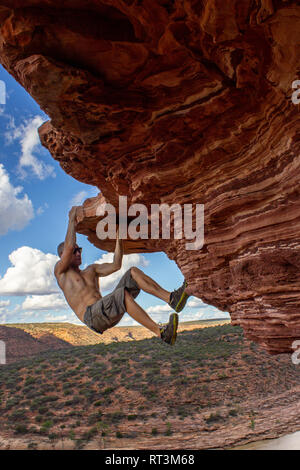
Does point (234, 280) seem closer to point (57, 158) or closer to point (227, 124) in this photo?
point (227, 124)

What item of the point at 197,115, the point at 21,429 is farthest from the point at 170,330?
the point at 21,429

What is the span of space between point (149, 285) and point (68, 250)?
185 centimetres

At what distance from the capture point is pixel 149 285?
20.8 ft

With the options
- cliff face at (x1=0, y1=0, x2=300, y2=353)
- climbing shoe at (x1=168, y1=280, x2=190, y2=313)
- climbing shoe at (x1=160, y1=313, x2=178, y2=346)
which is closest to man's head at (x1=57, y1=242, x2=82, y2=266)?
cliff face at (x1=0, y1=0, x2=300, y2=353)

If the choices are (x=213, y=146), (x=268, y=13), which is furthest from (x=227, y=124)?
(x=268, y=13)

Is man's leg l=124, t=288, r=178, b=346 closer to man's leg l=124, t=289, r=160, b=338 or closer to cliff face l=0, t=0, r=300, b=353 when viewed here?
man's leg l=124, t=289, r=160, b=338

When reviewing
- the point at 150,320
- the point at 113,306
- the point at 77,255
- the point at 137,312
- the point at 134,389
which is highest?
the point at 77,255

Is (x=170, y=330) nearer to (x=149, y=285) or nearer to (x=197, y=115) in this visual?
(x=149, y=285)

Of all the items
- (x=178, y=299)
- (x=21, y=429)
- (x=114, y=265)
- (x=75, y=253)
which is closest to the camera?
(x=178, y=299)

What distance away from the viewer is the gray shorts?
645cm

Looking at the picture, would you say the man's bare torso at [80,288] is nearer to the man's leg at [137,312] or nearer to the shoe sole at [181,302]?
the man's leg at [137,312]

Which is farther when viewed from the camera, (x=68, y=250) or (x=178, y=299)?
(x=68, y=250)

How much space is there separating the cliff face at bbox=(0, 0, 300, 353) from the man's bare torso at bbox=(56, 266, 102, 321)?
2119 millimetres

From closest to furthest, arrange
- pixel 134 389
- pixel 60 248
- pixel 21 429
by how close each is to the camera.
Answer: pixel 60 248 → pixel 21 429 → pixel 134 389
